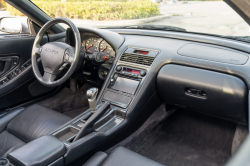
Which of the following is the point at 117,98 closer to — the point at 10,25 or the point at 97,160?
the point at 97,160

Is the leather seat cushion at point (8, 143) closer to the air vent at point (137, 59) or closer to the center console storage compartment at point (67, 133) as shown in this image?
the center console storage compartment at point (67, 133)

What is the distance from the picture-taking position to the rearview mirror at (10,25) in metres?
2.63

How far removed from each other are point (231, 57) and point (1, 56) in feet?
6.87

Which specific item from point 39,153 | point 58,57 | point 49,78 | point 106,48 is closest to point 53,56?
point 58,57

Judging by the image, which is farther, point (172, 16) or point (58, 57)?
point (172, 16)

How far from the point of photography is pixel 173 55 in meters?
2.06

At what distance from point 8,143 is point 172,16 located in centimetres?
195

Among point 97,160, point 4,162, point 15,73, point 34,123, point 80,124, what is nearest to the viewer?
point 4,162

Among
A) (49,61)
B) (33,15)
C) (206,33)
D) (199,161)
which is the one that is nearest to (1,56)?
(33,15)

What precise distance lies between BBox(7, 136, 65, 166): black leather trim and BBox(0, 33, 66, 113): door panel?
3.93 feet

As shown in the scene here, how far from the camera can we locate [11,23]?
264 cm

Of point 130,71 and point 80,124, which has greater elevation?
point 130,71

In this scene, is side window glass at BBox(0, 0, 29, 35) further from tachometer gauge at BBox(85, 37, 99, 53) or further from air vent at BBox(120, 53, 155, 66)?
air vent at BBox(120, 53, 155, 66)

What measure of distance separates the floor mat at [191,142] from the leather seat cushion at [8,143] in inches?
41.9
